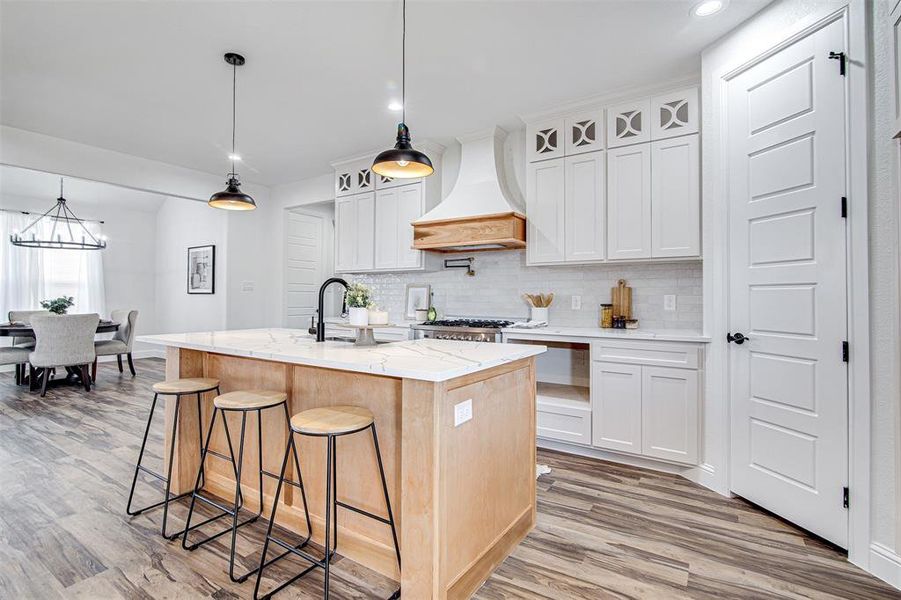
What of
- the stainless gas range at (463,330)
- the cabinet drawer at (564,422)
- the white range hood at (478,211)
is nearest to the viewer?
the cabinet drawer at (564,422)

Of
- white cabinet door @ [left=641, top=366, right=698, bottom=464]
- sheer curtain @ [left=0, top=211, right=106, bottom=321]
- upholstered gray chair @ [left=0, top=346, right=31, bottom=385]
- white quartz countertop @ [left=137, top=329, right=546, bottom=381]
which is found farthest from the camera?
sheer curtain @ [left=0, top=211, right=106, bottom=321]

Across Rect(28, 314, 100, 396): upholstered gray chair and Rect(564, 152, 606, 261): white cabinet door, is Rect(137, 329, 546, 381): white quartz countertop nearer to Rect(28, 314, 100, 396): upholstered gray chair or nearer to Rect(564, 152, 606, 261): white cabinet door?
Rect(564, 152, 606, 261): white cabinet door


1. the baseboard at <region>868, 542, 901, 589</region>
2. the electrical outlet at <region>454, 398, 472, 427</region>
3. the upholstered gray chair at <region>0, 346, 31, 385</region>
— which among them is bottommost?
the baseboard at <region>868, 542, 901, 589</region>

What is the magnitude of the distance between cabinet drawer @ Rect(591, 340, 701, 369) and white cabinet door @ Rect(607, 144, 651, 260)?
736 millimetres

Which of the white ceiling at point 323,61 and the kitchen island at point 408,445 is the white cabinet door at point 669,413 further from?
the white ceiling at point 323,61

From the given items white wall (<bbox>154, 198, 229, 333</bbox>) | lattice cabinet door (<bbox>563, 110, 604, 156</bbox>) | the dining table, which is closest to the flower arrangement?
lattice cabinet door (<bbox>563, 110, 604, 156</bbox>)

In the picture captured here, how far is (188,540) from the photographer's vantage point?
216cm

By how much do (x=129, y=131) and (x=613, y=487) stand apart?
5317 millimetres

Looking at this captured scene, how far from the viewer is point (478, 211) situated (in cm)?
393

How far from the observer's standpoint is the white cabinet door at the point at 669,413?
9.39 ft

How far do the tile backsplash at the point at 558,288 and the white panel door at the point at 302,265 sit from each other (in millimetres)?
1889

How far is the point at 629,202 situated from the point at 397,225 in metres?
2.39

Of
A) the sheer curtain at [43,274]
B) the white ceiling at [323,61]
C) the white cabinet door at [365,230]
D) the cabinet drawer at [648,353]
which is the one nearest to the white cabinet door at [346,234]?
the white cabinet door at [365,230]

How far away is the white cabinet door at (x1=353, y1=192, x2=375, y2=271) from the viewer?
4.92 m
